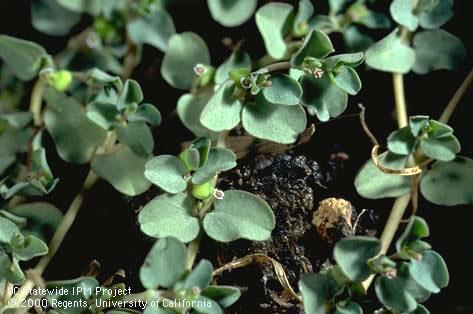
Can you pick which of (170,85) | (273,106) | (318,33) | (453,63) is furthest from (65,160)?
(453,63)

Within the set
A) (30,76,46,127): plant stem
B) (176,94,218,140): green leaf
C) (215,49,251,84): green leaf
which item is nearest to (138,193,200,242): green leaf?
(176,94,218,140): green leaf

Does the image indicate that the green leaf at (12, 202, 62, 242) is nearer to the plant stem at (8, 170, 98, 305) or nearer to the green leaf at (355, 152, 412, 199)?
the plant stem at (8, 170, 98, 305)

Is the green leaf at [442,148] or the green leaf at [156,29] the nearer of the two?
the green leaf at [442,148]

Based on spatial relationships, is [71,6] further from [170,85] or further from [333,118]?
[333,118]

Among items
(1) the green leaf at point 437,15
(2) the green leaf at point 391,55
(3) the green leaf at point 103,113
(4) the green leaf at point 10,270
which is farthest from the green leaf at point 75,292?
(1) the green leaf at point 437,15

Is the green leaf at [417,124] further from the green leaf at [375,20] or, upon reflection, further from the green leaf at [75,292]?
the green leaf at [75,292]

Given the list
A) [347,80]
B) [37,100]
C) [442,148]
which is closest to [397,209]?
[442,148]
